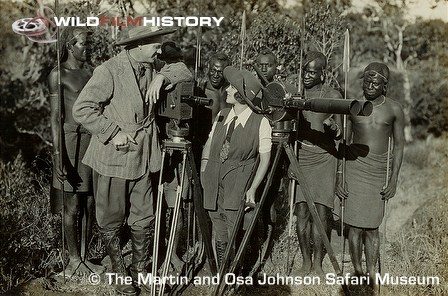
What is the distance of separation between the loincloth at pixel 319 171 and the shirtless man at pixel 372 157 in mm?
75

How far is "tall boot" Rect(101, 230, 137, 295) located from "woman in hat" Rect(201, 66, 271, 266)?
0.64 meters

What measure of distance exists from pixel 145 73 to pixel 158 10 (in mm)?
769

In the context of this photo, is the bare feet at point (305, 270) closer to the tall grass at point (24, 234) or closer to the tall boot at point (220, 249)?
the tall boot at point (220, 249)

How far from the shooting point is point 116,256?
3670 millimetres

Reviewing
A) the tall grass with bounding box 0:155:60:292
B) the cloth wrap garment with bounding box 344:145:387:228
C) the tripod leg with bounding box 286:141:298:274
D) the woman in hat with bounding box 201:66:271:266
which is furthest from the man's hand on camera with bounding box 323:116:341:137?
the tall grass with bounding box 0:155:60:292

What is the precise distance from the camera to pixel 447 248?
153 inches

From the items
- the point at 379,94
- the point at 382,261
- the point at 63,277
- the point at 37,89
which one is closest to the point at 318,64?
the point at 379,94

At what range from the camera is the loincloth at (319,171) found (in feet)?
12.6

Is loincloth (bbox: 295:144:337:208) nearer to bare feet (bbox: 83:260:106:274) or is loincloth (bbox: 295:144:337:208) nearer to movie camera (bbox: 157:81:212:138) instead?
movie camera (bbox: 157:81:212:138)

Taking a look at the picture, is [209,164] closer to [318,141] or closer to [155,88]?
[155,88]

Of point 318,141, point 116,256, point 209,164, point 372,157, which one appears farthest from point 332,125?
point 116,256

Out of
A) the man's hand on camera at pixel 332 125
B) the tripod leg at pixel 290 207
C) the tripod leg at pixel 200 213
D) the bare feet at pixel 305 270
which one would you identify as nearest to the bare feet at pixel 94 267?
the tripod leg at pixel 200 213

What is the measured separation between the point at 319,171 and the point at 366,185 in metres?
0.34

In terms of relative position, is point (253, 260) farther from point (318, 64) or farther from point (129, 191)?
point (318, 64)
